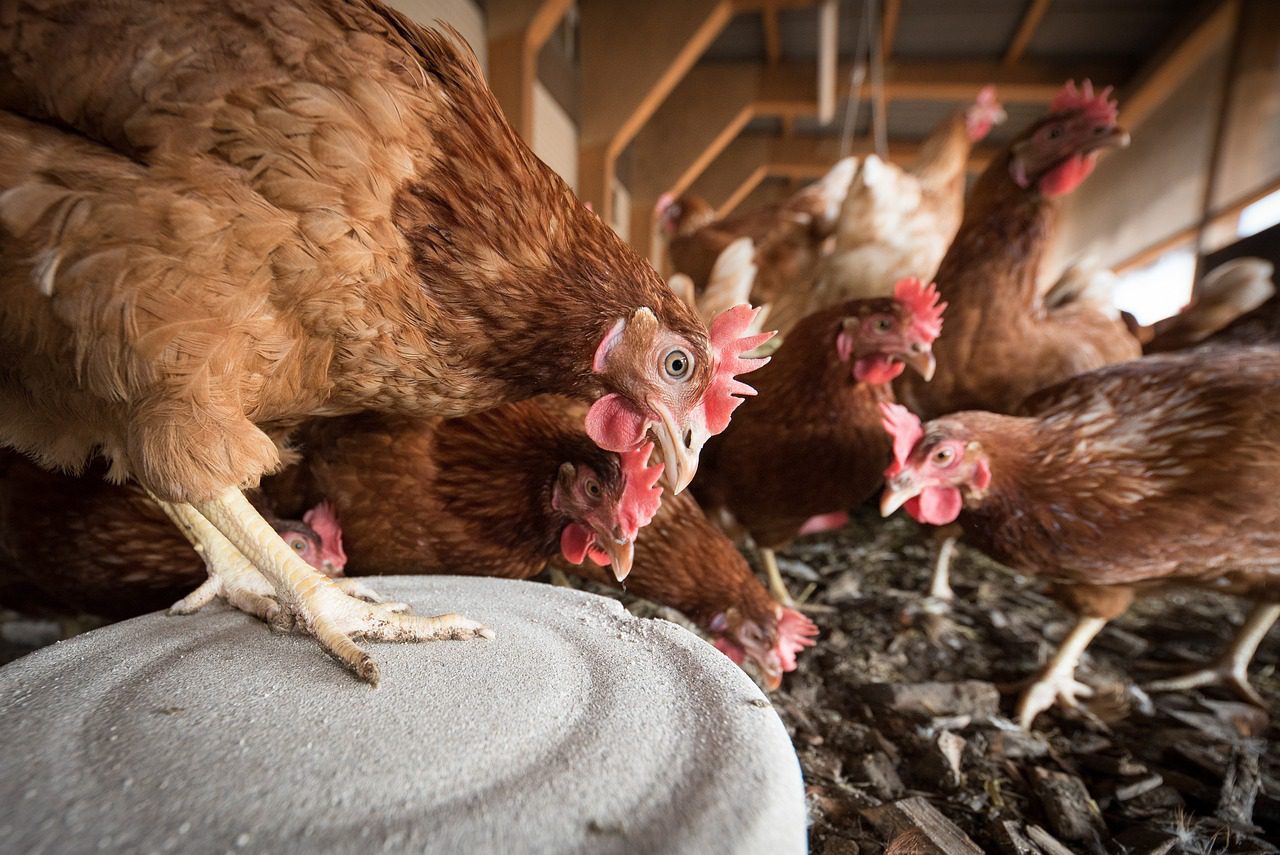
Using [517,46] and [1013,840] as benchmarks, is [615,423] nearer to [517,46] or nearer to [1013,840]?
[1013,840]

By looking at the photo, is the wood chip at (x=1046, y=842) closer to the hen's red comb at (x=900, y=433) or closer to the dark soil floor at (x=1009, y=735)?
the dark soil floor at (x=1009, y=735)

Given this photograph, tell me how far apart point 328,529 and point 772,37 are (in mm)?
4545

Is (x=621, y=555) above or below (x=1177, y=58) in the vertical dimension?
below

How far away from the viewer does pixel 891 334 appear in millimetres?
1494

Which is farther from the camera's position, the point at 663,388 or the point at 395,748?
the point at 663,388

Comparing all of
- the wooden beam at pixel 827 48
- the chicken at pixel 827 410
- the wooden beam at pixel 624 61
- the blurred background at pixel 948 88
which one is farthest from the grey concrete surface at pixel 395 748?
the wooden beam at pixel 827 48

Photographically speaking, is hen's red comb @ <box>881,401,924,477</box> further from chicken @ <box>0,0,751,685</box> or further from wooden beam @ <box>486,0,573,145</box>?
wooden beam @ <box>486,0,573,145</box>

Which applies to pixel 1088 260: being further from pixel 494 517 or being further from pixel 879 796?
pixel 494 517

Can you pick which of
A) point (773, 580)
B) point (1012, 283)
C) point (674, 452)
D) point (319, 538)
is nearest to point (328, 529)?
point (319, 538)

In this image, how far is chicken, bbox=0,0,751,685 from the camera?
672 mm

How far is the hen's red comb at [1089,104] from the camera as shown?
1.79m

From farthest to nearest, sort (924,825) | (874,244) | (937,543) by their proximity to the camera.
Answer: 1. (874,244)
2. (937,543)
3. (924,825)

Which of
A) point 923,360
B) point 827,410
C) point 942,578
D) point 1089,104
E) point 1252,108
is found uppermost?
point 1252,108

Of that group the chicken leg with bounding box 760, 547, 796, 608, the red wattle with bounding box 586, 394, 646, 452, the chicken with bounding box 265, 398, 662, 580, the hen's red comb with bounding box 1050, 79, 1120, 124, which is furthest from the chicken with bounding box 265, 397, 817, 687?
the hen's red comb with bounding box 1050, 79, 1120, 124
